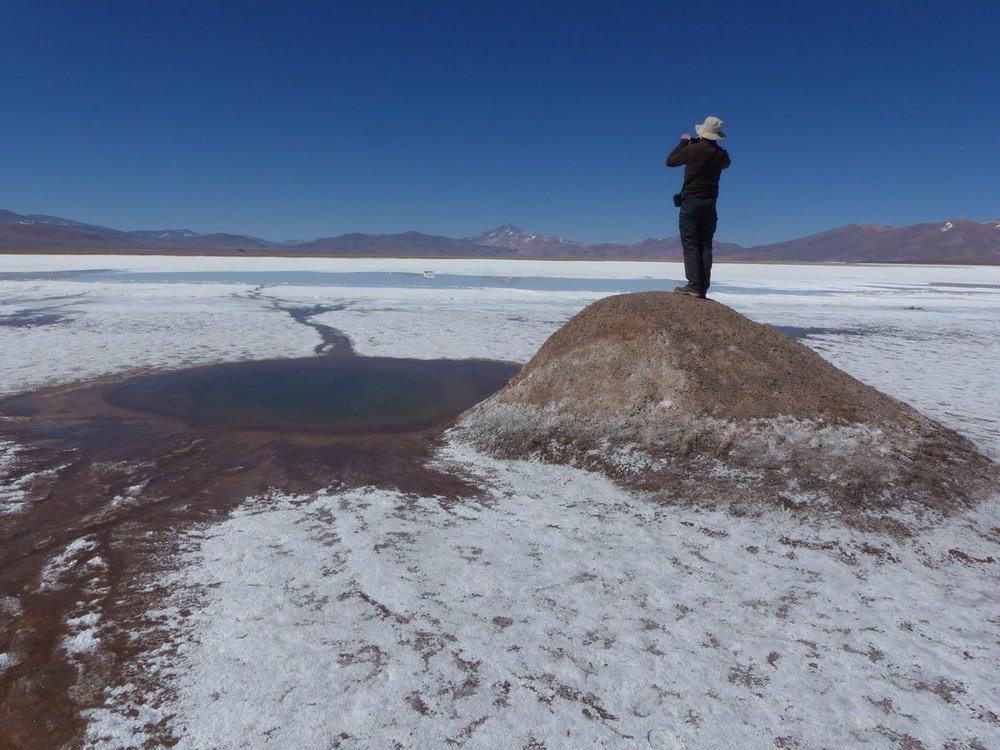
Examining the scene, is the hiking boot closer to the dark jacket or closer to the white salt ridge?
the dark jacket

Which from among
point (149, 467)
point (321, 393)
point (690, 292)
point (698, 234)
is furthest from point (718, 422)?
point (321, 393)

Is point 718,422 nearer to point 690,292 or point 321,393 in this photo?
point 690,292

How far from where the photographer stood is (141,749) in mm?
2133

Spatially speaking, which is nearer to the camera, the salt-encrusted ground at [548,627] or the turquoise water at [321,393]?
the salt-encrusted ground at [548,627]

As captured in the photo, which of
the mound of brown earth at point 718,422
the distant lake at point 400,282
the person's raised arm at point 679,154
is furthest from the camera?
the distant lake at point 400,282

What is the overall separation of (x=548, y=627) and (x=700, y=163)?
4779mm

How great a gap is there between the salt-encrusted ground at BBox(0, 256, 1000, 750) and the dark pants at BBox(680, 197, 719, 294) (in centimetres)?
290

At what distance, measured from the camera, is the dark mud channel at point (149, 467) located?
2582 millimetres

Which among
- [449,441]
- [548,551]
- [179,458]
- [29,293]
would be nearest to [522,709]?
[548,551]

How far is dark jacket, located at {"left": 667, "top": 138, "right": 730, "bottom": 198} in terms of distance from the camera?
227 inches

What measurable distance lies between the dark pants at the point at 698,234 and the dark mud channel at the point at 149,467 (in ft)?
10.2

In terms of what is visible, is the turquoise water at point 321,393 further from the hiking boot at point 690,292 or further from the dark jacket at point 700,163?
the dark jacket at point 700,163

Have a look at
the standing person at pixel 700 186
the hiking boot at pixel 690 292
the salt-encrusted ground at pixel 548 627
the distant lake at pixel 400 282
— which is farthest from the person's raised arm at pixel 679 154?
the distant lake at pixel 400 282

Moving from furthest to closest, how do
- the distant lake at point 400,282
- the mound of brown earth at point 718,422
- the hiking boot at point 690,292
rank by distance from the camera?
the distant lake at point 400,282, the hiking boot at point 690,292, the mound of brown earth at point 718,422
